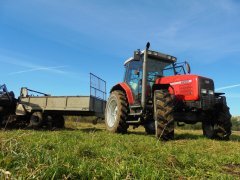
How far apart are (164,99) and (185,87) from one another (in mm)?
1227

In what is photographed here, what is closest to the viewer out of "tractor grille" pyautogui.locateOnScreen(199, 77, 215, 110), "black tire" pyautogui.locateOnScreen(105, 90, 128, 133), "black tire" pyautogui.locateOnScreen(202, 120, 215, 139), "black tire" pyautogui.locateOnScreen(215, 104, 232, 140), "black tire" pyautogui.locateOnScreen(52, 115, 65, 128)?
"tractor grille" pyautogui.locateOnScreen(199, 77, 215, 110)

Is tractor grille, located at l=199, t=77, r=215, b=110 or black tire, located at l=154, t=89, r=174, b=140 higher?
tractor grille, located at l=199, t=77, r=215, b=110

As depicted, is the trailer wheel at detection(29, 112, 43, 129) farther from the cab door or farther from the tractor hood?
the tractor hood

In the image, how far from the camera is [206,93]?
9.73 meters

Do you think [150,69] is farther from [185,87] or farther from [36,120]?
[36,120]

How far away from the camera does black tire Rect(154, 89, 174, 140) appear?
339 inches

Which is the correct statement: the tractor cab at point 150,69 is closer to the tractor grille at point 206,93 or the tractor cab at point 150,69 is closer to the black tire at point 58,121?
the tractor grille at point 206,93

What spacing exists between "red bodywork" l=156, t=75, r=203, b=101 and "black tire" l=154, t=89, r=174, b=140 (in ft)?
3.30

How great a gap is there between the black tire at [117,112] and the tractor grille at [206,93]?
9.01 ft

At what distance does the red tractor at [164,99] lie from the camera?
29.2ft

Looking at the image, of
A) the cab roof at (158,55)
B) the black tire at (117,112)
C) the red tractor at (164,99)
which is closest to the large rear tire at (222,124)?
the red tractor at (164,99)

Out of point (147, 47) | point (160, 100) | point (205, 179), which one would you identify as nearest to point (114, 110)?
point (147, 47)

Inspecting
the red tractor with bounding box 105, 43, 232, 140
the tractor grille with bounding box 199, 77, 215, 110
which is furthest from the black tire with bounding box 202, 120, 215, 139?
the tractor grille with bounding box 199, 77, 215, 110

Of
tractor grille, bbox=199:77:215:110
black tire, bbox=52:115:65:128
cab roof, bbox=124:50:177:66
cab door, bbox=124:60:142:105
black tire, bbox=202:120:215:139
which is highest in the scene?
cab roof, bbox=124:50:177:66
